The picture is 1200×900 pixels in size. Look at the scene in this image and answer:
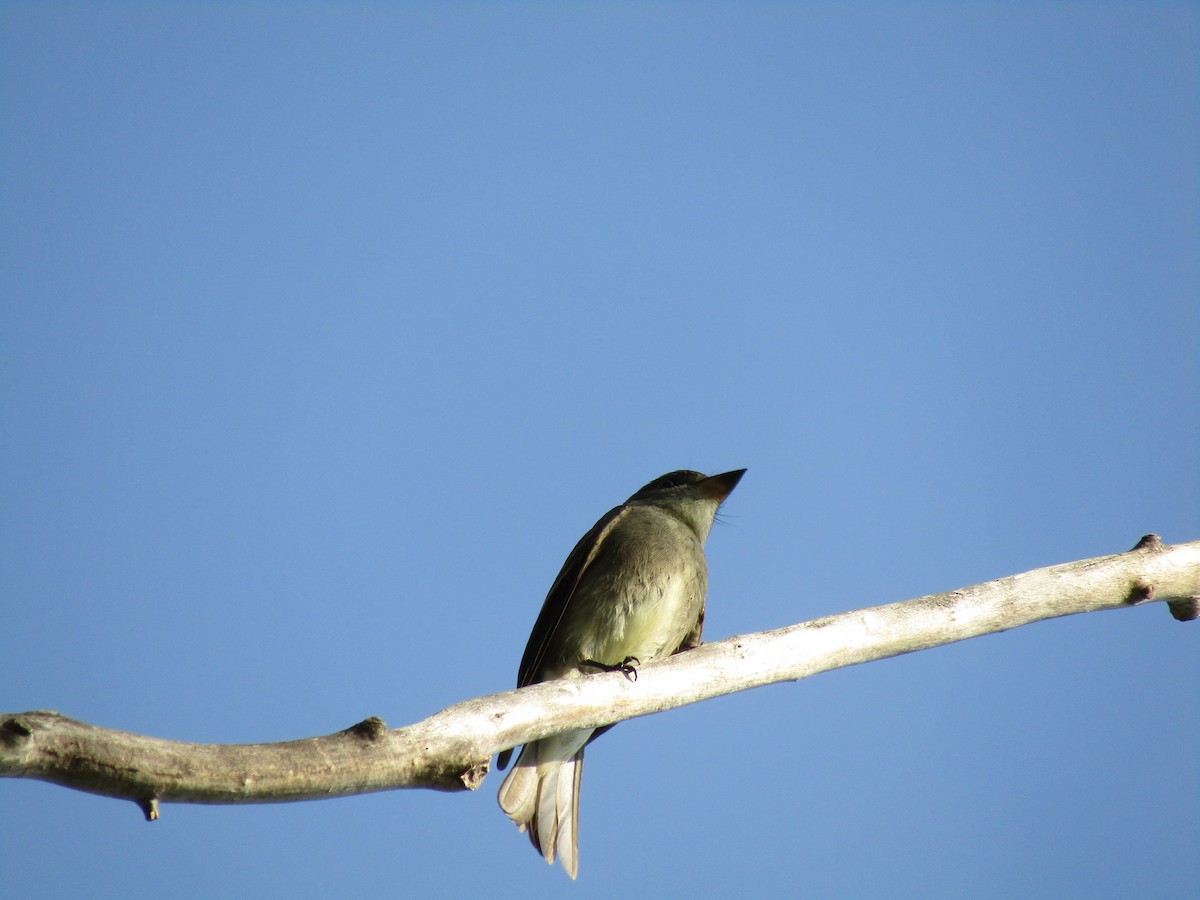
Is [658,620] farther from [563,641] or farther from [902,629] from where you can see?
[902,629]

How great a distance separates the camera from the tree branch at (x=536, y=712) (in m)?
2.83

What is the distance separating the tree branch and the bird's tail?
1361mm

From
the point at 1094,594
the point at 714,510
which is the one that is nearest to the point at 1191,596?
the point at 1094,594

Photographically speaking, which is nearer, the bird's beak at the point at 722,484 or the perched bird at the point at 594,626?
the perched bird at the point at 594,626

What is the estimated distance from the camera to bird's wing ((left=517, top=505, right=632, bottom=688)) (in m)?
5.85

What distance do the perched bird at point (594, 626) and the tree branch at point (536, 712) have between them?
0.89 meters

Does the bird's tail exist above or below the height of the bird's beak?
below

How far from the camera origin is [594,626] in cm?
579

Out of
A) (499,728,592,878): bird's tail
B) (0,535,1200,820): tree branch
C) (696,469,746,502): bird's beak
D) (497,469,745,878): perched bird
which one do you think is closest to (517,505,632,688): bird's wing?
(497,469,745,878): perched bird

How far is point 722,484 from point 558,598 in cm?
138

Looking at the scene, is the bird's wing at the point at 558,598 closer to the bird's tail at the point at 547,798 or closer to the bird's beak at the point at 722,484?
the bird's tail at the point at 547,798

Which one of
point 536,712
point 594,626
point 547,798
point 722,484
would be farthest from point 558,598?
point 536,712

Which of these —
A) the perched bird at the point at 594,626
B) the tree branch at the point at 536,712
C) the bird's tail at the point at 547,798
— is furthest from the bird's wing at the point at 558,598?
the tree branch at the point at 536,712

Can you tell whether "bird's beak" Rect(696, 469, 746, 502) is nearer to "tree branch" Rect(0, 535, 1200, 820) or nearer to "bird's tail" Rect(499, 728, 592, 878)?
"bird's tail" Rect(499, 728, 592, 878)
